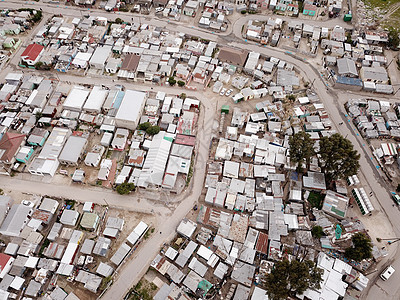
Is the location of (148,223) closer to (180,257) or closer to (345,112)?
(180,257)

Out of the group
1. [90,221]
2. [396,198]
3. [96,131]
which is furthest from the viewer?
[96,131]

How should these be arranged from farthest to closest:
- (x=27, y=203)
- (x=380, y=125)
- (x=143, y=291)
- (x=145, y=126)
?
(x=380, y=125)
(x=145, y=126)
(x=27, y=203)
(x=143, y=291)

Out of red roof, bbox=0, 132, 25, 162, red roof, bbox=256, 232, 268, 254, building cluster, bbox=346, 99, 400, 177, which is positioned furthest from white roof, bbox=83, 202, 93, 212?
building cluster, bbox=346, 99, 400, 177

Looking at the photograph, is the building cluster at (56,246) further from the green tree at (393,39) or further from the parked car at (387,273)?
the green tree at (393,39)

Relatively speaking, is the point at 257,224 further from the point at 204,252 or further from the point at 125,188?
the point at 125,188

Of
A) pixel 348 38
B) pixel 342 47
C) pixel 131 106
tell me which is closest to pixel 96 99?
pixel 131 106

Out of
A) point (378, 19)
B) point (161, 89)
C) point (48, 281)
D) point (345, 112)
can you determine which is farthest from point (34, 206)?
point (378, 19)
